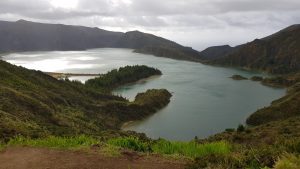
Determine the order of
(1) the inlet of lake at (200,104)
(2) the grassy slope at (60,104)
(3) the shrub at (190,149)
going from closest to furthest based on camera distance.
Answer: (3) the shrub at (190,149) < (2) the grassy slope at (60,104) < (1) the inlet of lake at (200,104)

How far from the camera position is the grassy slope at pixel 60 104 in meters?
57.5

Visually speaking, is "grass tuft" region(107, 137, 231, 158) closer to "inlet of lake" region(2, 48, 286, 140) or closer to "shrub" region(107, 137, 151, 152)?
"shrub" region(107, 137, 151, 152)

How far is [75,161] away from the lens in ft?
52.2

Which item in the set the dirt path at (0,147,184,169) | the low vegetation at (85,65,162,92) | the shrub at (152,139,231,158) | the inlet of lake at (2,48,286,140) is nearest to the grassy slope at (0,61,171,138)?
the inlet of lake at (2,48,286,140)

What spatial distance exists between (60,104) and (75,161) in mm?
62267

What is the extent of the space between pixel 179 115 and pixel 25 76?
1293 inches

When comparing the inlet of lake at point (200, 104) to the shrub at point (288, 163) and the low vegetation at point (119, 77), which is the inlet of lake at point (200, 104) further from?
the shrub at point (288, 163)

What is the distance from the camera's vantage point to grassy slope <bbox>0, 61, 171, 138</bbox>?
5753 centimetres

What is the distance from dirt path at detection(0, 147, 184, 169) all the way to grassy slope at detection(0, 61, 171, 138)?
108 feet

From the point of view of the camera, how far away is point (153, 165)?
50.8ft

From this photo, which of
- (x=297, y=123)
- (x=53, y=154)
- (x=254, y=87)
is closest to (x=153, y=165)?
(x=53, y=154)

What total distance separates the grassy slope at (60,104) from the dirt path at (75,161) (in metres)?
32.9

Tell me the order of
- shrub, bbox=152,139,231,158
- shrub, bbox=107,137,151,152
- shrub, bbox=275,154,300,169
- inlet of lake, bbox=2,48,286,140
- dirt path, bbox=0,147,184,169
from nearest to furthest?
shrub, bbox=275,154,300,169, dirt path, bbox=0,147,184,169, shrub, bbox=152,139,231,158, shrub, bbox=107,137,151,152, inlet of lake, bbox=2,48,286,140

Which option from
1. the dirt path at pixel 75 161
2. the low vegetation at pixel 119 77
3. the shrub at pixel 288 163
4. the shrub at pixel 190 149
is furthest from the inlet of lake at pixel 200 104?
the shrub at pixel 288 163
